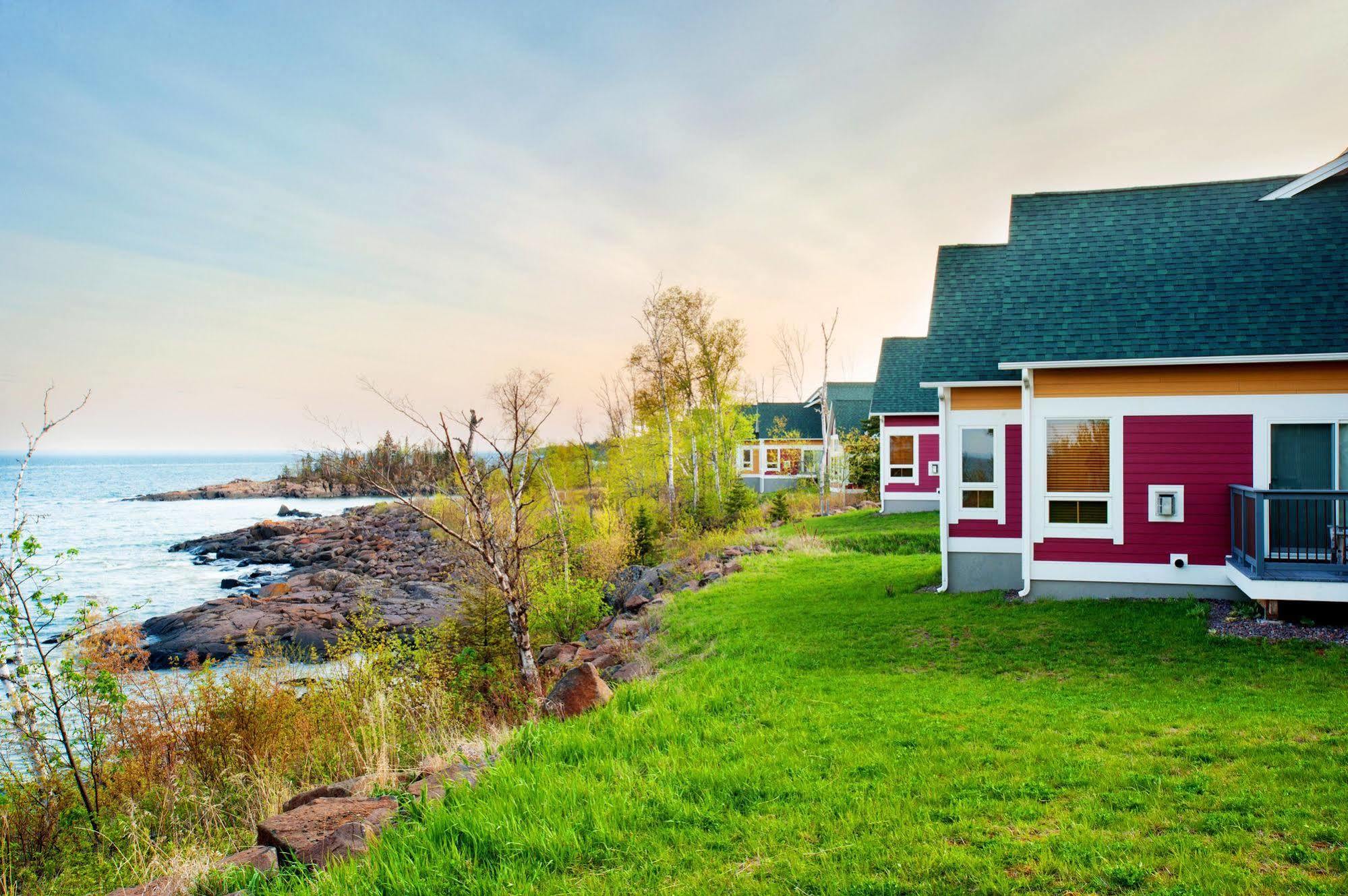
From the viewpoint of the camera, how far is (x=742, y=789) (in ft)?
16.1

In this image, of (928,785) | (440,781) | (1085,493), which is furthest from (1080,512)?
(440,781)

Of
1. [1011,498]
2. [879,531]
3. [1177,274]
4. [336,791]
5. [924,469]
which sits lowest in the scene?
[336,791]

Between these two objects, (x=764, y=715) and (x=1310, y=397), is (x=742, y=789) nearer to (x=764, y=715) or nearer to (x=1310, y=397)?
(x=764, y=715)

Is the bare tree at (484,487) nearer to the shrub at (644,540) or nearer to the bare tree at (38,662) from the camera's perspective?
the bare tree at (38,662)

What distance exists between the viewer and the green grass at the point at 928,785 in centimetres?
366

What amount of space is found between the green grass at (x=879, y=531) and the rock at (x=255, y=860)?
15.0 m

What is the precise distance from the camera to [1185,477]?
10.1 metres

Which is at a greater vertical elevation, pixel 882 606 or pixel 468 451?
pixel 468 451

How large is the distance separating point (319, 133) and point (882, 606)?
67.8ft

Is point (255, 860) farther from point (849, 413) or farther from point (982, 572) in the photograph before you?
point (849, 413)

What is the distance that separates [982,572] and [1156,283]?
5.60 meters

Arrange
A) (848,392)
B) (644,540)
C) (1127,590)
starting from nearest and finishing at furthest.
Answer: (1127,590)
(644,540)
(848,392)

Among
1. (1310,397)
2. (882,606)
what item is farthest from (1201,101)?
(882,606)

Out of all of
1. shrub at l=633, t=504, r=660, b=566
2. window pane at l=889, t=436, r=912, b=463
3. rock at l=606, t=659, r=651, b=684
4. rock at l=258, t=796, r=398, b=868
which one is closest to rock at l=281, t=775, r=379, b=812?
rock at l=258, t=796, r=398, b=868
